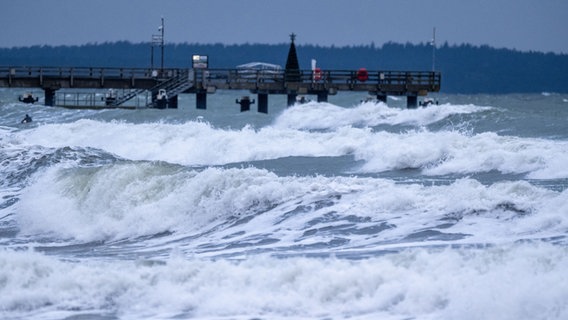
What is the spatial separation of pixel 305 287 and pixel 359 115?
41616 millimetres

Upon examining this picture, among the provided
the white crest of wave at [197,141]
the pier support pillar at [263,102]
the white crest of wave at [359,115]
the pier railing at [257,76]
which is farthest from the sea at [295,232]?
the pier support pillar at [263,102]

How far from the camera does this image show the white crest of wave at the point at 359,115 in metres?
48.2

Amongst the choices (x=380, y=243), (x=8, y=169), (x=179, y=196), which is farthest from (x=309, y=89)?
(x=380, y=243)

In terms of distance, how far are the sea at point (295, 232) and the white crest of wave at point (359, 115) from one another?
14735 mm

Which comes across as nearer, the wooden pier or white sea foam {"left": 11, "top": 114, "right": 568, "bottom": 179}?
white sea foam {"left": 11, "top": 114, "right": 568, "bottom": 179}

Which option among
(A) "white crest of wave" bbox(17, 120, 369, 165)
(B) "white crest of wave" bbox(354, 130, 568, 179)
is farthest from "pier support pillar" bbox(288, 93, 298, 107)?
(B) "white crest of wave" bbox(354, 130, 568, 179)

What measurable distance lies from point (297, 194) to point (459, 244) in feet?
15.7

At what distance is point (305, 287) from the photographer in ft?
39.0

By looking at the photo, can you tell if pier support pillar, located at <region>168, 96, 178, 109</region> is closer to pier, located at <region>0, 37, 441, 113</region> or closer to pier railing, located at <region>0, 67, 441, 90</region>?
pier, located at <region>0, 37, 441, 113</region>

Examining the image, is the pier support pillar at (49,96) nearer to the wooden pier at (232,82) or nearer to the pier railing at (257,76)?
the wooden pier at (232,82)

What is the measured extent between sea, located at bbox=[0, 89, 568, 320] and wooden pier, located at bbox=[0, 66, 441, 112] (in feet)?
62.3

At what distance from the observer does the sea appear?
11.6 meters

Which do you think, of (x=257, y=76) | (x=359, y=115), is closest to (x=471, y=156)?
(x=359, y=115)

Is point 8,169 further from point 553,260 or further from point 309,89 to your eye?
point 309,89
